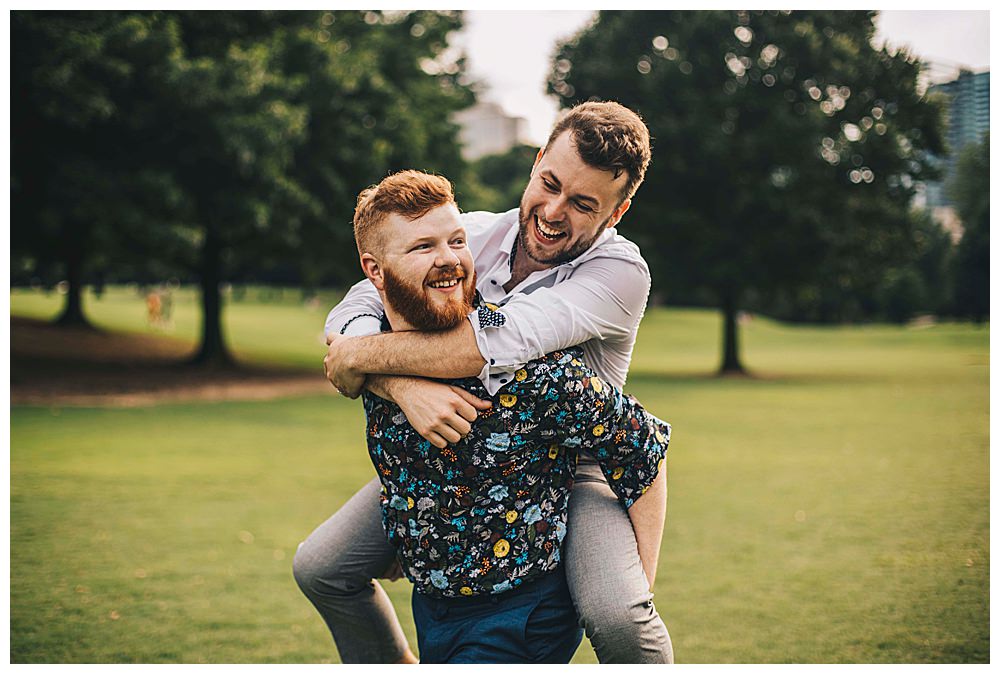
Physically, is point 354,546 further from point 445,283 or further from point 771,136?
point 771,136

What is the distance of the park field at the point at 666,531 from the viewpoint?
5.05 m

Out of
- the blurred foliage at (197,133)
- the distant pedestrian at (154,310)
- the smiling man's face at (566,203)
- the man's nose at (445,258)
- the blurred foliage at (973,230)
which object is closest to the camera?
the man's nose at (445,258)

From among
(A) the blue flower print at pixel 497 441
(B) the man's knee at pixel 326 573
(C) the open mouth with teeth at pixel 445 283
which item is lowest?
(B) the man's knee at pixel 326 573

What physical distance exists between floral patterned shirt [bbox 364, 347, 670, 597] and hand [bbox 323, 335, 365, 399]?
65mm

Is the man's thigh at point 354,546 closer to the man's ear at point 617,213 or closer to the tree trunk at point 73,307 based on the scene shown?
the man's ear at point 617,213

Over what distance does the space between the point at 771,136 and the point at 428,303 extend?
828 inches

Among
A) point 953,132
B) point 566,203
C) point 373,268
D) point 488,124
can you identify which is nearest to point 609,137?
point 566,203

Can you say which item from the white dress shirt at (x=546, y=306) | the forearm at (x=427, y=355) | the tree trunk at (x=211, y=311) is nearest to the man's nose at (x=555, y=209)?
the white dress shirt at (x=546, y=306)

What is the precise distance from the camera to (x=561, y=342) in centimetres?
239

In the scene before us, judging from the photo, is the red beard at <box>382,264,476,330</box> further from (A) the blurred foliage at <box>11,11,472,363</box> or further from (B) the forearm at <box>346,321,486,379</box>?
(A) the blurred foliage at <box>11,11,472,363</box>

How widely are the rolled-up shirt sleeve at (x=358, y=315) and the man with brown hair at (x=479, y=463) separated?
Answer: 0.07 m

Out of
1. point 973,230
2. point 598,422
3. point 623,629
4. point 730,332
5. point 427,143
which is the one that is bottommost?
point 730,332

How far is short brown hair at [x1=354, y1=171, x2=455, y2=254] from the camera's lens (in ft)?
7.61

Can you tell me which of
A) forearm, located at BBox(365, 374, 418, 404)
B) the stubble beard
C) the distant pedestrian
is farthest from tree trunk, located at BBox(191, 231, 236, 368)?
forearm, located at BBox(365, 374, 418, 404)
